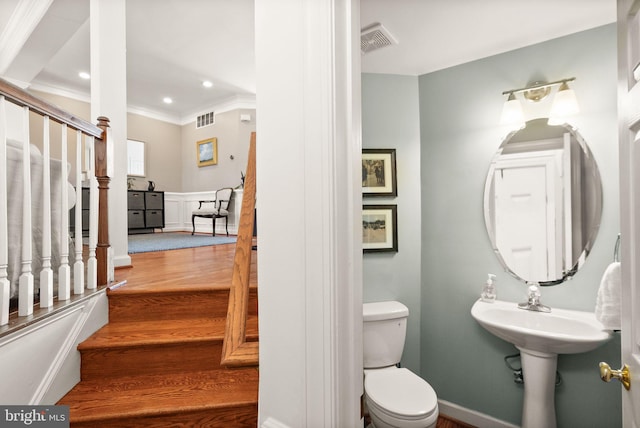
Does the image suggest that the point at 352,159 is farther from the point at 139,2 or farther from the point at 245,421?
the point at 139,2

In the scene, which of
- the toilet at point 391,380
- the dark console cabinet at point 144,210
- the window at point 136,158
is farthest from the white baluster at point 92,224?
the window at point 136,158

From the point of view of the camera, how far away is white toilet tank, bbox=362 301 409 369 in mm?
1946

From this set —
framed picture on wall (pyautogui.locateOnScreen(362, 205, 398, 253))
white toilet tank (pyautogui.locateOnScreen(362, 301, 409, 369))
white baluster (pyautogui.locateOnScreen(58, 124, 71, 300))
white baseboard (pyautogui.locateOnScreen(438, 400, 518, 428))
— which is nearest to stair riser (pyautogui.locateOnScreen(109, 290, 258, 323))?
white baluster (pyautogui.locateOnScreen(58, 124, 71, 300))

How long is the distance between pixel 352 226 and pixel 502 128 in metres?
1.81

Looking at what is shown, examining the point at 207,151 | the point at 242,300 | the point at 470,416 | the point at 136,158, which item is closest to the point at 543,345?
the point at 470,416

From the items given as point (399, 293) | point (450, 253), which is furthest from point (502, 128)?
point (399, 293)

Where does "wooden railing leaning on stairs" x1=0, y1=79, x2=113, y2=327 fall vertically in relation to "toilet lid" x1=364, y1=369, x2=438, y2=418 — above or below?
above

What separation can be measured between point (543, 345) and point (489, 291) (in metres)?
0.45

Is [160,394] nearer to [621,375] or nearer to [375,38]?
[621,375]

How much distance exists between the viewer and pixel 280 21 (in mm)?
749

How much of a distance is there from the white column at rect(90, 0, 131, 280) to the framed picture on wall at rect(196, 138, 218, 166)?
11.1 ft

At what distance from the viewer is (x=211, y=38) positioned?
10.9ft

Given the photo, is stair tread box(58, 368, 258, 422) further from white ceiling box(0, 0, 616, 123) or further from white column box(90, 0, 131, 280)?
white ceiling box(0, 0, 616, 123)

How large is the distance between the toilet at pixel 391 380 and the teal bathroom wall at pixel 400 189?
17 centimetres
